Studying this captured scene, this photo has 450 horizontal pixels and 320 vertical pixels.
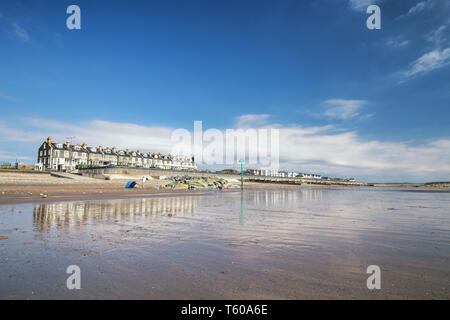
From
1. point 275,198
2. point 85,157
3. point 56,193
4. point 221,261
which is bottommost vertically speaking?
point 275,198

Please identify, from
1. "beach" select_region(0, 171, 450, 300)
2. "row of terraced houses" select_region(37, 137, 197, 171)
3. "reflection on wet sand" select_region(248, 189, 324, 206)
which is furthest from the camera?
"row of terraced houses" select_region(37, 137, 197, 171)

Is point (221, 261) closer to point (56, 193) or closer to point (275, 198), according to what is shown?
point (275, 198)

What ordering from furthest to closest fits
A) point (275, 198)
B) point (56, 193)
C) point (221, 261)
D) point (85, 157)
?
1. point (85, 157)
2. point (275, 198)
3. point (56, 193)
4. point (221, 261)

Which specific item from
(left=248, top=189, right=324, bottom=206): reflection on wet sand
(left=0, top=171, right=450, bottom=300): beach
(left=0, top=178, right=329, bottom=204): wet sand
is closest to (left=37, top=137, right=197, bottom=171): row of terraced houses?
(left=0, top=178, right=329, bottom=204): wet sand

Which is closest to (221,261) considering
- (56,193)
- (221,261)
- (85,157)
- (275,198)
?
(221,261)

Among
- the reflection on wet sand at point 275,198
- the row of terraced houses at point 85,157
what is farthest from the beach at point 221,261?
the row of terraced houses at point 85,157

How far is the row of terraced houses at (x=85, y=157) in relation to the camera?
7806 centimetres

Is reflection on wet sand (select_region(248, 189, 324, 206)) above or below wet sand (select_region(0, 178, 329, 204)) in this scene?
below

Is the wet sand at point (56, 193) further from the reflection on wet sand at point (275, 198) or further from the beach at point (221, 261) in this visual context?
the beach at point (221, 261)

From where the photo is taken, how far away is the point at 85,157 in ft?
281

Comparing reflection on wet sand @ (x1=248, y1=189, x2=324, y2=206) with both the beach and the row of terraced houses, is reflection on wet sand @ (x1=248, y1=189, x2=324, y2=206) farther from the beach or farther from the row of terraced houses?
the row of terraced houses

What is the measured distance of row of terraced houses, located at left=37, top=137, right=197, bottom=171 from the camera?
256 feet
